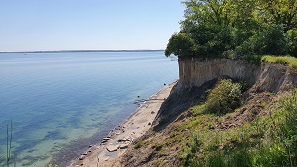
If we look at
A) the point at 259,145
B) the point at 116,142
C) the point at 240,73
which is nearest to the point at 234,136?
the point at 259,145

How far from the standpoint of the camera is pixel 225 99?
20.1 metres

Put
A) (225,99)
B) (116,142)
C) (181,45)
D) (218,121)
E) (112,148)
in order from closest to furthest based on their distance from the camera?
1. (218,121)
2. (225,99)
3. (112,148)
4. (116,142)
5. (181,45)

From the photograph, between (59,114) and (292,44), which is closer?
(292,44)

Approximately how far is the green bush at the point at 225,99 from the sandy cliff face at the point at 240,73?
141 centimetres

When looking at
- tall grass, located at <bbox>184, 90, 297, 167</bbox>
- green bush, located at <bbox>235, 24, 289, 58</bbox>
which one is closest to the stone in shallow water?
tall grass, located at <bbox>184, 90, 297, 167</bbox>

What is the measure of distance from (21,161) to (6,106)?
85.8 ft

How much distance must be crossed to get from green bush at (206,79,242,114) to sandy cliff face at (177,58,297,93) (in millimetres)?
1411

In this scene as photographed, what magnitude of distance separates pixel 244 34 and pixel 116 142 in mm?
20162

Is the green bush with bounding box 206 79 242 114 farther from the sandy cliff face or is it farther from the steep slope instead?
the sandy cliff face

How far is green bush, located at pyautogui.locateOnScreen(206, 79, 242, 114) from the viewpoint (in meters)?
19.6

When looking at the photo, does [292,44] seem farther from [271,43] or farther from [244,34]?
[244,34]

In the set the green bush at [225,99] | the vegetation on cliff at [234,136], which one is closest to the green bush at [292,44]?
the vegetation on cliff at [234,136]

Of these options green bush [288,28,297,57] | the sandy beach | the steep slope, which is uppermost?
green bush [288,28,297,57]

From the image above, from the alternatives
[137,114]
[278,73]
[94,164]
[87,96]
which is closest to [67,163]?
[94,164]
